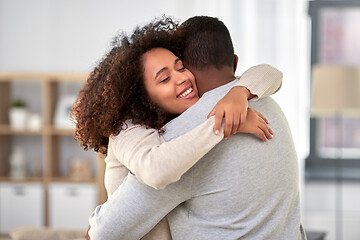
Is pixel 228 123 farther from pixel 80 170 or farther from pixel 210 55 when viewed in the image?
pixel 80 170

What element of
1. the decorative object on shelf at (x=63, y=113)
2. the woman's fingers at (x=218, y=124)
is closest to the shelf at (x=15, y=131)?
the decorative object on shelf at (x=63, y=113)

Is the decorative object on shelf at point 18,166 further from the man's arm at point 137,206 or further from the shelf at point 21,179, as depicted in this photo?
the man's arm at point 137,206

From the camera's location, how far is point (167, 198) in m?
1.42

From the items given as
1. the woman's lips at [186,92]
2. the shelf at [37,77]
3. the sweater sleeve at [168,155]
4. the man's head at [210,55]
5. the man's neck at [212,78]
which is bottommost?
the shelf at [37,77]

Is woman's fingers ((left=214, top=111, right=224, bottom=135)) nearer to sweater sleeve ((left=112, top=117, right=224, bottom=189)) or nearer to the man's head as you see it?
sweater sleeve ((left=112, top=117, right=224, bottom=189))

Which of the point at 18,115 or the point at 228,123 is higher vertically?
the point at 228,123

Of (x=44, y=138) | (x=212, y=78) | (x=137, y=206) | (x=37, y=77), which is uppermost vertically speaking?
(x=212, y=78)

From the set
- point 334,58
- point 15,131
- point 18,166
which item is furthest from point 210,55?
point 18,166

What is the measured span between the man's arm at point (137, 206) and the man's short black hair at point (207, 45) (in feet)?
0.94

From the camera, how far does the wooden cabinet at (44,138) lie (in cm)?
602

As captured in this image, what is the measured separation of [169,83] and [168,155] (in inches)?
10.6

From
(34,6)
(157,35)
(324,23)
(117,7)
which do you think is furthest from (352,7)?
(157,35)

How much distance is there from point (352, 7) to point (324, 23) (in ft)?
0.90

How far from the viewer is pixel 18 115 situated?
6.13 m
